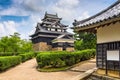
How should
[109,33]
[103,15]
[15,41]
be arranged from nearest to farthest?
[109,33] < [103,15] < [15,41]

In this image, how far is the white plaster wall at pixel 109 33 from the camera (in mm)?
11336

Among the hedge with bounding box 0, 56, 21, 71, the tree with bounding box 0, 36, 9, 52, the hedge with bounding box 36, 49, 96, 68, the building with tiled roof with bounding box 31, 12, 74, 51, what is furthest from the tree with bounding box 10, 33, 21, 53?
the hedge with bounding box 36, 49, 96, 68

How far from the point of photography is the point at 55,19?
7344cm

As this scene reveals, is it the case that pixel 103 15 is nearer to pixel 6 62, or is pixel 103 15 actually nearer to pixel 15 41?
pixel 6 62

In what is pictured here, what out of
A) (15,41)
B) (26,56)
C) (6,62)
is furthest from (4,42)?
(6,62)

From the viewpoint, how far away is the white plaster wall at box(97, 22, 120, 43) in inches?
446

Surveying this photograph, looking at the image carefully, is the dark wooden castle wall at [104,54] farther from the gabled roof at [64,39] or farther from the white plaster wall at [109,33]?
the gabled roof at [64,39]

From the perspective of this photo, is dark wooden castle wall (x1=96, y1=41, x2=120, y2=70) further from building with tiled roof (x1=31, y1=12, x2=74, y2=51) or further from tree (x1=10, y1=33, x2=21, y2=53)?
building with tiled roof (x1=31, y1=12, x2=74, y2=51)

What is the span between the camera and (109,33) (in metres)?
12.1

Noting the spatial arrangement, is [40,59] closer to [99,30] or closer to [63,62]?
[63,62]

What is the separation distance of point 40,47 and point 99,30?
49.4 m

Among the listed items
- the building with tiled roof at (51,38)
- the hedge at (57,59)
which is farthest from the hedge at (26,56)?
the building with tiled roof at (51,38)

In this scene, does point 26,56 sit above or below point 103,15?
below

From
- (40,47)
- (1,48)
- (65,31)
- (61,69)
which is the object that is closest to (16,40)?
(1,48)
